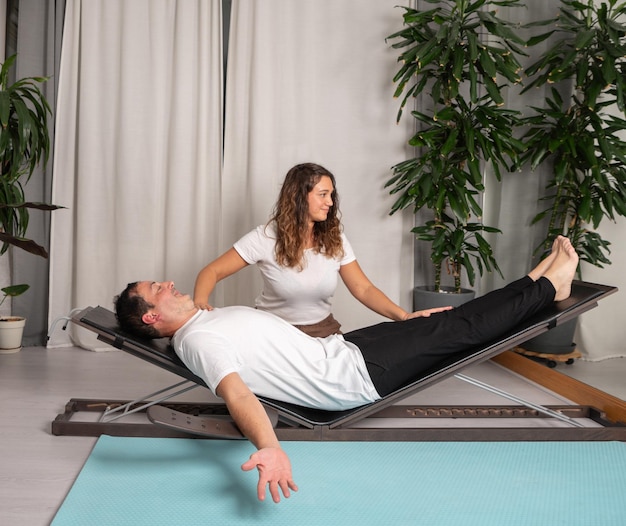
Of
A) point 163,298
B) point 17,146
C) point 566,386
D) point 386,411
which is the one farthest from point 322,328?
point 17,146

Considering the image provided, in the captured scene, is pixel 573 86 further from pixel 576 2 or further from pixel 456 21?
pixel 456 21

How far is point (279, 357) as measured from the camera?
2.32m


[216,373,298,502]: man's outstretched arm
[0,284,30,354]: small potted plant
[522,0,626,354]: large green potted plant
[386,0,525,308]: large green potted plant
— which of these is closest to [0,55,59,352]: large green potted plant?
[0,284,30,354]: small potted plant

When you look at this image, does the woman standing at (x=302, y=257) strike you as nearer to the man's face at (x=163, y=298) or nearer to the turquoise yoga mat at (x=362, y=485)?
the man's face at (x=163, y=298)

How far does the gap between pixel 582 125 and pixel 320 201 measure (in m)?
1.64

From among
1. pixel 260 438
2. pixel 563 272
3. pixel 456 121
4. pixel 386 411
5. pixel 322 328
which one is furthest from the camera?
pixel 456 121

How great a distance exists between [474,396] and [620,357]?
3.47 feet

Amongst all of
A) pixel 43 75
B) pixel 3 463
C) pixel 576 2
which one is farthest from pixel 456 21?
pixel 3 463

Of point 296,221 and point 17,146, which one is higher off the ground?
point 17,146

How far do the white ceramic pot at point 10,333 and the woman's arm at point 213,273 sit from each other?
1.57 m

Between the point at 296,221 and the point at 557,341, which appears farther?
the point at 557,341

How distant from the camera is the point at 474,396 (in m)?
3.30

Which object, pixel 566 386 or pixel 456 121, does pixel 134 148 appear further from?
pixel 566 386

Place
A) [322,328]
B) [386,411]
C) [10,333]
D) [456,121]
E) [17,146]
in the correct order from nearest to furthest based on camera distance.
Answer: [386,411], [322,328], [17,146], [456,121], [10,333]
